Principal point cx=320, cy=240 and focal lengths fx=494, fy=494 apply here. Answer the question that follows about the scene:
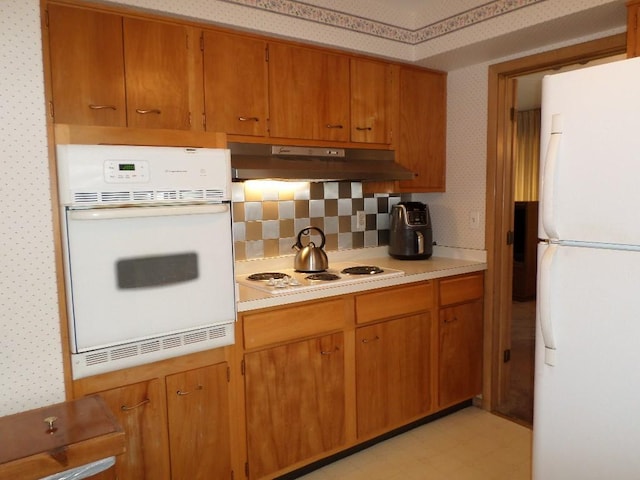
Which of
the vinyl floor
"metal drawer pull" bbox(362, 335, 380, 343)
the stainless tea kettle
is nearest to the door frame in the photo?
the vinyl floor

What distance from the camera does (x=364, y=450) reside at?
105 inches

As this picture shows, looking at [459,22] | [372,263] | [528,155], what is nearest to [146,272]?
[372,263]

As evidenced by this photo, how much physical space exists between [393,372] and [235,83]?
172 cm

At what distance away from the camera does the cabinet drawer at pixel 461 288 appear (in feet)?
9.59

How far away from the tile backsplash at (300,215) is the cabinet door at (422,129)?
33 centimetres

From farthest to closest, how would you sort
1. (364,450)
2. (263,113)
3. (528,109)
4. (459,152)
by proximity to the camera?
(528,109) < (459,152) < (364,450) < (263,113)

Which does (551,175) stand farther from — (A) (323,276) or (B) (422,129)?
(B) (422,129)

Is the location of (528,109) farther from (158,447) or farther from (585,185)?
(158,447)

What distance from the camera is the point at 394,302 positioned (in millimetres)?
2680

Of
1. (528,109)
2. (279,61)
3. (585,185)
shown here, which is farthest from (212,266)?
(528,109)

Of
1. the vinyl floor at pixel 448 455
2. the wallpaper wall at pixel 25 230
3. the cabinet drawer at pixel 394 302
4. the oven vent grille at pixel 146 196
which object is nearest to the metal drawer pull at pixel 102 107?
the wallpaper wall at pixel 25 230

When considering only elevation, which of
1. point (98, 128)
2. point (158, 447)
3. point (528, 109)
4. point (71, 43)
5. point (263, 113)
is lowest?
point (158, 447)

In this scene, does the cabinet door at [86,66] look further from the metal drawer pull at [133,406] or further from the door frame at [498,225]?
the door frame at [498,225]

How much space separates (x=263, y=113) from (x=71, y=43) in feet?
2.91
